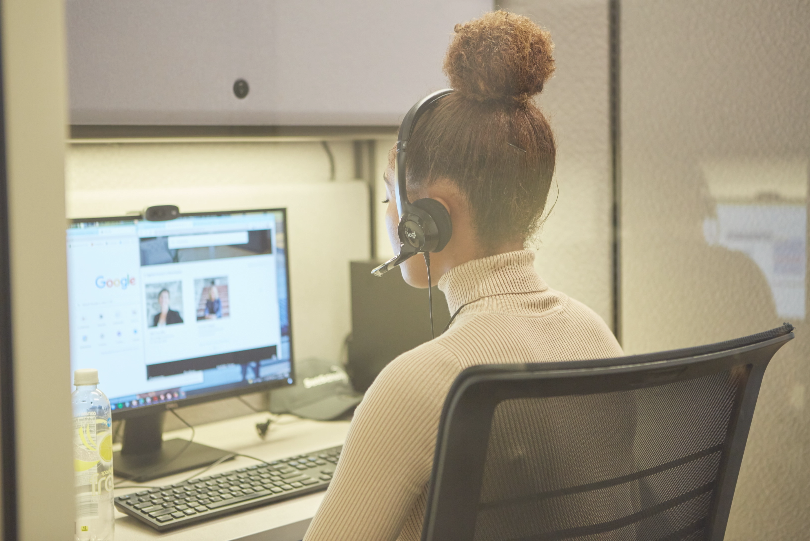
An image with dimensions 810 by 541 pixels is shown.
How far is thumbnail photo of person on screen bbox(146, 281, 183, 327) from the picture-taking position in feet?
4.34

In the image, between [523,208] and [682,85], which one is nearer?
[523,208]

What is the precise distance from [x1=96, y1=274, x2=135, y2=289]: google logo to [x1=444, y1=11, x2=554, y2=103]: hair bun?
2.22 feet

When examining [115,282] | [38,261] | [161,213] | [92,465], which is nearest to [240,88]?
[161,213]

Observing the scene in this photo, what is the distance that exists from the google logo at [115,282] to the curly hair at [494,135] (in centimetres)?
61

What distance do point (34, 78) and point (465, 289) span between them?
0.58 meters

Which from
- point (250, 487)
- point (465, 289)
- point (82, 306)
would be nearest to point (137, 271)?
point (82, 306)

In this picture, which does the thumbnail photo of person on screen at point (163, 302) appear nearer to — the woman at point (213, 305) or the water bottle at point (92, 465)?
the woman at point (213, 305)

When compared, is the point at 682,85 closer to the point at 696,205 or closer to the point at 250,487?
the point at 696,205

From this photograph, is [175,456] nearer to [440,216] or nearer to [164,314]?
[164,314]

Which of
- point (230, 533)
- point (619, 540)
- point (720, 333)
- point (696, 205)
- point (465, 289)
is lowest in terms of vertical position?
point (230, 533)

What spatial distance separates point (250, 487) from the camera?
116cm

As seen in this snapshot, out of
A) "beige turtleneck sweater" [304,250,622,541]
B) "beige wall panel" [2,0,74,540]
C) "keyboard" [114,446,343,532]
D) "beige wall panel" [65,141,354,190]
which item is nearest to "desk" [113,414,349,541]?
"keyboard" [114,446,343,532]

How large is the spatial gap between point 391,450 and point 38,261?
40 cm

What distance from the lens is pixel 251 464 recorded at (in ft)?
4.33
